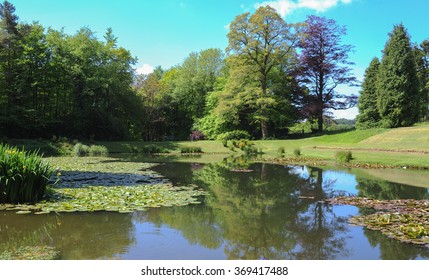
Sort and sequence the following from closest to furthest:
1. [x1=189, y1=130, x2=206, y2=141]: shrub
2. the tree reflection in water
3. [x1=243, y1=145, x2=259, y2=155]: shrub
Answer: the tree reflection in water, [x1=243, y1=145, x2=259, y2=155]: shrub, [x1=189, y1=130, x2=206, y2=141]: shrub

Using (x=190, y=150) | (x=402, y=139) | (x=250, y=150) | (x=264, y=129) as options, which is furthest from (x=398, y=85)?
(x=190, y=150)

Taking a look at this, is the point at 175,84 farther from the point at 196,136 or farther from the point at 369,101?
the point at 369,101

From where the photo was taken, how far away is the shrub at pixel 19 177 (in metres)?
8.74

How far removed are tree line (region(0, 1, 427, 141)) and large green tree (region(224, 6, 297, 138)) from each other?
0.11m

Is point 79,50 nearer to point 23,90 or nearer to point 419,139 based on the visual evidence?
point 23,90

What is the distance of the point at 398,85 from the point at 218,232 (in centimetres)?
3393

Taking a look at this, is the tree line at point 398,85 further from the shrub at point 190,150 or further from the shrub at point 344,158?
the shrub at point 190,150

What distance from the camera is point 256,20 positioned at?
126 ft

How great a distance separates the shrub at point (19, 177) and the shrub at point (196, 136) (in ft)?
113

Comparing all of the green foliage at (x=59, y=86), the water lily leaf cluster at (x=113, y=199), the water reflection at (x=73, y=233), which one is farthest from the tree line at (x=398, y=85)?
the water reflection at (x=73, y=233)

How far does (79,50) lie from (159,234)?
35.1 meters

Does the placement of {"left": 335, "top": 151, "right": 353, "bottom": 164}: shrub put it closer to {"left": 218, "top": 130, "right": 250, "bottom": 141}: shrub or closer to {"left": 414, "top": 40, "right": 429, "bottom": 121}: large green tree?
{"left": 218, "top": 130, "right": 250, "bottom": 141}: shrub

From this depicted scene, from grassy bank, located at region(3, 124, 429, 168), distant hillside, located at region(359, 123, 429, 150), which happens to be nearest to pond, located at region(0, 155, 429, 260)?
→ grassy bank, located at region(3, 124, 429, 168)

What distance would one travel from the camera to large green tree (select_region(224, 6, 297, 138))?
38750 millimetres
